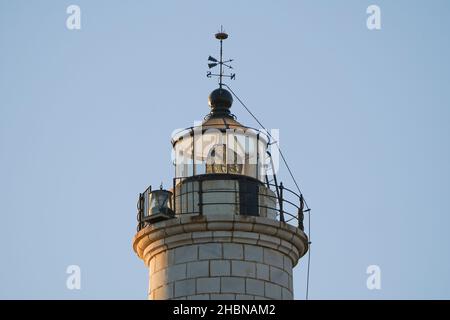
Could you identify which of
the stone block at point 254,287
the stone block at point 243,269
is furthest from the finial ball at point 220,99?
the stone block at point 254,287

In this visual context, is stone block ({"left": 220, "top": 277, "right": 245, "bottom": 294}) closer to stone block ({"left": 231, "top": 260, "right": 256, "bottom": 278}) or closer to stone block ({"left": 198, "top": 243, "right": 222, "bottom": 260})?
stone block ({"left": 231, "top": 260, "right": 256, "bottom": 278})

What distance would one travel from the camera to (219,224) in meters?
27.5

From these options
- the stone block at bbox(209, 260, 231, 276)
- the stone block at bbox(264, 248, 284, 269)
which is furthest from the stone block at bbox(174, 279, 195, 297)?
the stone block at bbox(264, 248, 284, 269)

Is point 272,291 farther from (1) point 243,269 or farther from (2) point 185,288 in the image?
(2) point 185,288

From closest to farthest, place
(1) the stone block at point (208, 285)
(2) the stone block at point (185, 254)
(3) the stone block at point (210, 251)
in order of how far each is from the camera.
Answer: (1) the stone block at point (208, 285)
(3) the stone block at point (210, 251)
(2) the stone block at point (185, 254)

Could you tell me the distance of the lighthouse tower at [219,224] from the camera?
2747cm

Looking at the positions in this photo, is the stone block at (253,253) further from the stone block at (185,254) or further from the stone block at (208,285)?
the stone block at (185,254)

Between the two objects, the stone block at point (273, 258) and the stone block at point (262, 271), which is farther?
the stone block at point (273, 258)

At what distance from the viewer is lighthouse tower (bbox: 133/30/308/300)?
90.1 feet

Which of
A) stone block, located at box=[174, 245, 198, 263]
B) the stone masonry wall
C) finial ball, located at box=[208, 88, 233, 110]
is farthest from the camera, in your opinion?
finial ball, located at box=[208, 88, 233, 110]

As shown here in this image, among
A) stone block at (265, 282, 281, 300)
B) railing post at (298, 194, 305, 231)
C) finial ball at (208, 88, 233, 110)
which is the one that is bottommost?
stone block at (265, 282, 281, 300)

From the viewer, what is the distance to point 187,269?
27.5m

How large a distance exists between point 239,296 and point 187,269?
3.67 ft

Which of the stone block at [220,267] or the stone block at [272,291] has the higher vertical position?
the stone block at [220,267]
